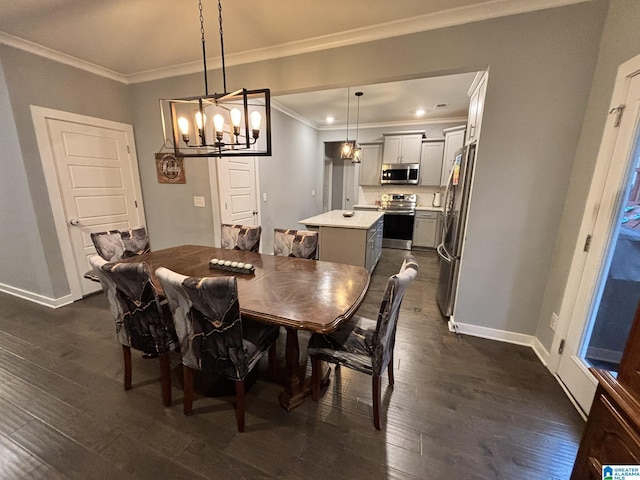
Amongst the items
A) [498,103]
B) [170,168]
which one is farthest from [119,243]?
[498,103]

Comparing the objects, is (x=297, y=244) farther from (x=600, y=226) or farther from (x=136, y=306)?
(x=600, y=226)

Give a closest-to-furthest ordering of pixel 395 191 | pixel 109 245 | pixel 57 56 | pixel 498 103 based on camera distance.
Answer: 1. pixel 498 103
2. pixel 109 245
3. pixel 57 56
4. pixel 395 191

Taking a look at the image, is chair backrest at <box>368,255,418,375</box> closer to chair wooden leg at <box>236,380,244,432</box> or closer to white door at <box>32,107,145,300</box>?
chair wooden leg at <box>236,380,244,432</box>

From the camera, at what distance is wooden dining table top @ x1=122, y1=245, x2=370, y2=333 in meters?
1.28

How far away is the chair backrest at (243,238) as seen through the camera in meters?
2.65

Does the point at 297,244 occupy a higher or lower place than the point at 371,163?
lower

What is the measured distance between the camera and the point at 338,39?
233 cm

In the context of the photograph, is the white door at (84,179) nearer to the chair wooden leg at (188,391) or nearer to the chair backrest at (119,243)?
the chair backrest at (119,243)

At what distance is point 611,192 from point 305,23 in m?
2.50

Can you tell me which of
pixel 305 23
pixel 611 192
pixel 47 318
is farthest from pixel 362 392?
pixel 47 318

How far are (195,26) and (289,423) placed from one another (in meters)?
3.14

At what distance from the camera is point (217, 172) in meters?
3.25

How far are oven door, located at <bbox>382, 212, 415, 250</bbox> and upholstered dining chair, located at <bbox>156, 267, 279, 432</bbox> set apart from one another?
14.6 feet

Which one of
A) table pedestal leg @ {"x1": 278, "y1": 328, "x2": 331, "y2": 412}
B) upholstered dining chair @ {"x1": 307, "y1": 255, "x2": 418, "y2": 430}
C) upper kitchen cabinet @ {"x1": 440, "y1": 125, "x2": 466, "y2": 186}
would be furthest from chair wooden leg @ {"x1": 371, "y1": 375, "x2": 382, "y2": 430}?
upper kitchen cabinet @ {"x1": 440, "y1": 125, "x2": 466, "y2": 186}
